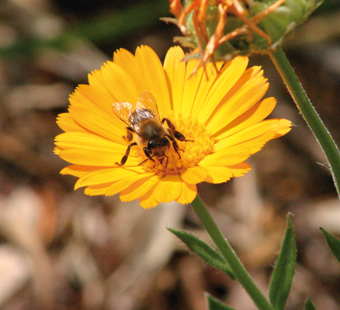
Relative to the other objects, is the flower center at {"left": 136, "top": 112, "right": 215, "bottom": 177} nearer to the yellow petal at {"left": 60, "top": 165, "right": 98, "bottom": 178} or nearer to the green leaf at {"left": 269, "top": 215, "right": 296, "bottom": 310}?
the yellow petal at {"left": 60, "top": 165, "right": 98, "bottom": 178}

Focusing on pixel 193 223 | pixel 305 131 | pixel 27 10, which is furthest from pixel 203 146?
pixel 27 10

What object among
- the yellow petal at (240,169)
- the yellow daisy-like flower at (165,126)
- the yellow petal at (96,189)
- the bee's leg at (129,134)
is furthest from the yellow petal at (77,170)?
the yellow petal at (240,169)

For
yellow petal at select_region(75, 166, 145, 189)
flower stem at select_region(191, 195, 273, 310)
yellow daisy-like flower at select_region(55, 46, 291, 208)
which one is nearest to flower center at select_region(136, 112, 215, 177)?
yellow daisy-like flower at select_region(55, 46, 291, 208)

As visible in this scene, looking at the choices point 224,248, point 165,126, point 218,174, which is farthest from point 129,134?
point 224,248

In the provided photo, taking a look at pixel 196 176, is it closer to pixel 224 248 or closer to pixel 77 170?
pixel 224 248

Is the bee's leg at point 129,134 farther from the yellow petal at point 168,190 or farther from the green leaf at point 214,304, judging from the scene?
the green leaf at point 214,304

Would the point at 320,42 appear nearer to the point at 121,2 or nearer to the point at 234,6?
the point at 121,2
